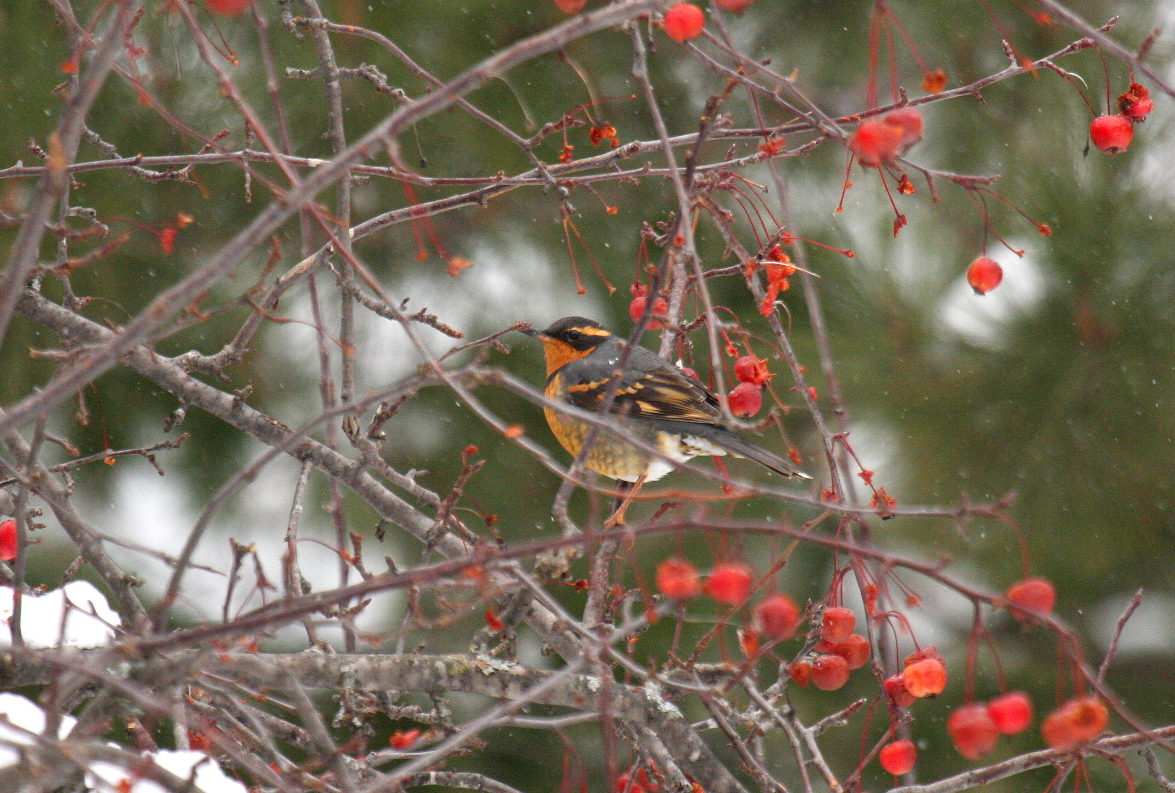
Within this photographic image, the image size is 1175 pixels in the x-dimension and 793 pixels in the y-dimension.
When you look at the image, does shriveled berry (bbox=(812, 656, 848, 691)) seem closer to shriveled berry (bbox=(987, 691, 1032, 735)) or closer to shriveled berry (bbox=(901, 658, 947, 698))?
shriveled berry (bbox=(901, 658, 947, 698))

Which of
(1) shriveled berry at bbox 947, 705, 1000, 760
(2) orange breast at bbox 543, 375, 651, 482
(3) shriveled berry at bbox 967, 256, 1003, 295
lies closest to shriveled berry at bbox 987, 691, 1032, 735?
(1) shriveled berry at bbox 947, 705, 1000, 760

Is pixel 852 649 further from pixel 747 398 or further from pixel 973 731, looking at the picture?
pixel 973 731

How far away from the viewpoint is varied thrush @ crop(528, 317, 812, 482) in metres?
2.53

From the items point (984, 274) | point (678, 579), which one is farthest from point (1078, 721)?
point (984, 274)

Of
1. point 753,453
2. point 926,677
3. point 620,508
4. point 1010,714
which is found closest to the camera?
point 1010,714

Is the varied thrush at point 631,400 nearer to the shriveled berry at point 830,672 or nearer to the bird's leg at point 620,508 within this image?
the bird's leg at point 620,508

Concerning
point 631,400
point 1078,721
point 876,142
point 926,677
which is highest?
point 631,400

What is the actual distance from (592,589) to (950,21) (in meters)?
1.89

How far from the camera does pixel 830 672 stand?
5.01ft

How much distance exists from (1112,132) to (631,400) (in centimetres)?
140

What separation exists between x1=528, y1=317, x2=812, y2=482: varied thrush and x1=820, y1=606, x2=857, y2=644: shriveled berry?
940mm

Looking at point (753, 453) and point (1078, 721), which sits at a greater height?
point (753, 453)

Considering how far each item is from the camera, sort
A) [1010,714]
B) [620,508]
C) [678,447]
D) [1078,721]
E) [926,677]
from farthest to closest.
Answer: [678,447], [620,508], [926,677], [1010,714], [1078,721]

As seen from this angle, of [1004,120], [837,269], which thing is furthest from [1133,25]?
[837,269]
